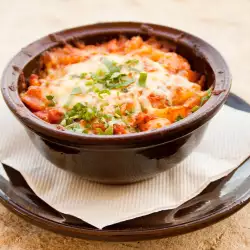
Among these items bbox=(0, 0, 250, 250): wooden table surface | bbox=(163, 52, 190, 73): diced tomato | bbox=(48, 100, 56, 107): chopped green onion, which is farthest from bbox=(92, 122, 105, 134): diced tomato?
bbox=(0, 0, 250, 250): wooden table surface

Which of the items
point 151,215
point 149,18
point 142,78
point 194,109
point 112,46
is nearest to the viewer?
point 151,215

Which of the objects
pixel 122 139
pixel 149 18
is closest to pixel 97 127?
pixel 122 139

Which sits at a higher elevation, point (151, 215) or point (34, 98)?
point (34, 98)

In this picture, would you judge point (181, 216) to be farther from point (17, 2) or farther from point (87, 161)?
point (17, 2)

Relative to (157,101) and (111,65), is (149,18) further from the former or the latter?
(157,101)

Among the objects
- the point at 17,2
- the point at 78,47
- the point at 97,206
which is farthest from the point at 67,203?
the point at 17,2

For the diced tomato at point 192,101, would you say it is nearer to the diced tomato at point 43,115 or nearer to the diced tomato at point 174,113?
the diced tomato at point 174,113

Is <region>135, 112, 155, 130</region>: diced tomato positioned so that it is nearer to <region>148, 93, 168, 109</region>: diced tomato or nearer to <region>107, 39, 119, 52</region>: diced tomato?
<region>148, 93, 168, 109</region>: diced tomato
